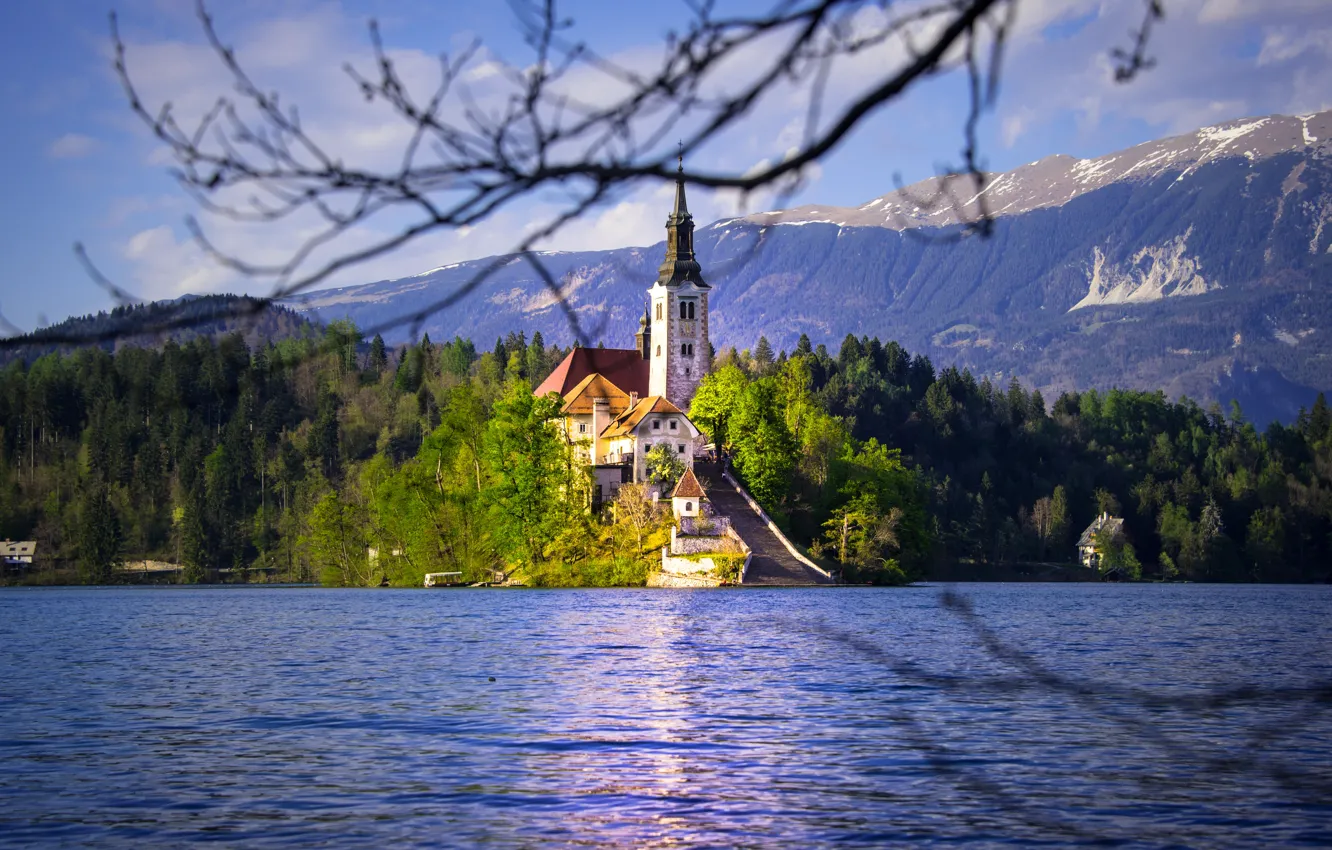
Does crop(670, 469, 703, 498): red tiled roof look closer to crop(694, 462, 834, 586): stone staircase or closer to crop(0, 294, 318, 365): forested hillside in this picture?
crop(694, 462, 834, 586): stone staircase

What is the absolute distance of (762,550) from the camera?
9800 cm

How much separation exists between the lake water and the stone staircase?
4935cm

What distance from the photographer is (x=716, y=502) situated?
101 m

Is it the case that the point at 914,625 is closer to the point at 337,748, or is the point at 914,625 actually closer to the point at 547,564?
the point at 337,748

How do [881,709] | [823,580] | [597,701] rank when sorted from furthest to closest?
1. [823,580]
2. [597,701]
3. [881,709]

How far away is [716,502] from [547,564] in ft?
41.2

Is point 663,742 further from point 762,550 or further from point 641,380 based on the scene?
point 641,380

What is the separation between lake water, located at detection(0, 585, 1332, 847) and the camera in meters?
16.0

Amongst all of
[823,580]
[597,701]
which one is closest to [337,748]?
[597,701]

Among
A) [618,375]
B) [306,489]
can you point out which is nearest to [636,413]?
[618,375]

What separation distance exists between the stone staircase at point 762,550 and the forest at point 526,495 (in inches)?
104

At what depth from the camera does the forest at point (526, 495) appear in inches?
4033

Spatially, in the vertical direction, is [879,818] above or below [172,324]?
below

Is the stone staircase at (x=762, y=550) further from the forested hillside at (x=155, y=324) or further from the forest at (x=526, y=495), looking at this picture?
the forested hillside at (x=155, y=324)
